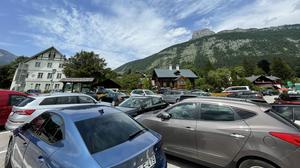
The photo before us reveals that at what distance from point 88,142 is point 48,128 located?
1100mm

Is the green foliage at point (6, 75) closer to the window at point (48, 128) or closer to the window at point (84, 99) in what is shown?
the window at point (84, 99)

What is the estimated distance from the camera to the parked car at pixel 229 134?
264 centimetres

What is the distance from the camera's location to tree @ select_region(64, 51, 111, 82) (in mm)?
44344

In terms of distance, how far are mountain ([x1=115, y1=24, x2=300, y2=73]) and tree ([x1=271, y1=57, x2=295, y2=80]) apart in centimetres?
1940

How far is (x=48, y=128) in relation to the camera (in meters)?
2.67

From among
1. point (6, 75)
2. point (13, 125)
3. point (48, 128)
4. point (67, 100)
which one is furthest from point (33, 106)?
point (6, 75)

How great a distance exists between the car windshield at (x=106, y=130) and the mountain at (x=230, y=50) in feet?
352

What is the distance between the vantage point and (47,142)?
2357 millimetres

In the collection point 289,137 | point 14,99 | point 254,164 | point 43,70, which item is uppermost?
point 43,70

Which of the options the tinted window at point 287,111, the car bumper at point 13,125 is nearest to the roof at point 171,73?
the car bumper at point 13,125

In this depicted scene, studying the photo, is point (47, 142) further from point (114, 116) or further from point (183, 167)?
point (183, 167)

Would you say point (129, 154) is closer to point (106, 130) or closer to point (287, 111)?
point (106, 130)

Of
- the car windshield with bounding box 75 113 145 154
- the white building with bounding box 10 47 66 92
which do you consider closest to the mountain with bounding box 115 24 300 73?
the white building with bounding box 10 47 66 92

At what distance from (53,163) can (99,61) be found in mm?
49096
